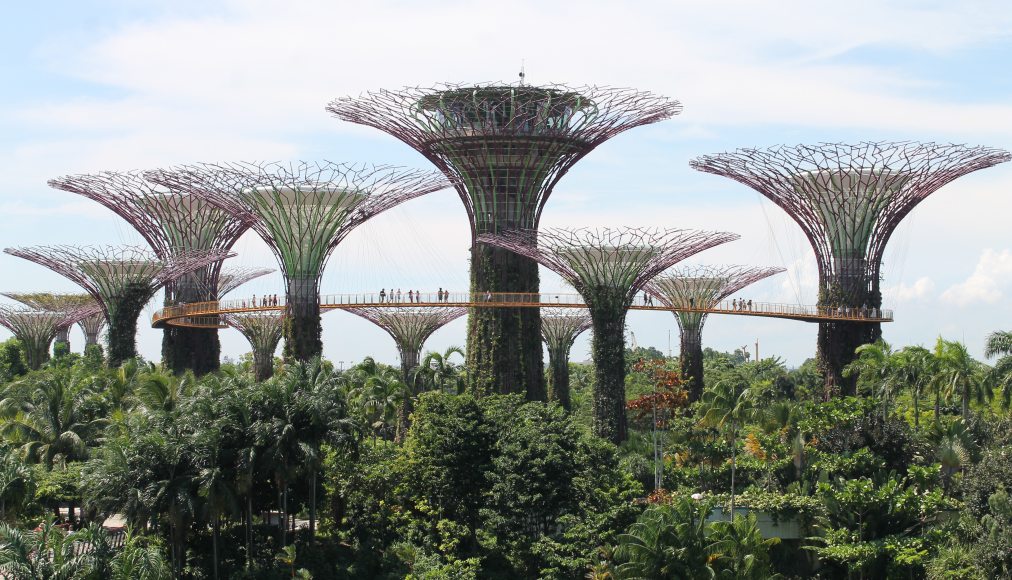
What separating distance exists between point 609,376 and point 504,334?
5358 mm

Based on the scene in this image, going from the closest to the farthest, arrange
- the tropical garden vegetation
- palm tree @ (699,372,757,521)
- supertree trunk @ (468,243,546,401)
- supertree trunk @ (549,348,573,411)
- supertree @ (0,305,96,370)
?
the tropical garden vegetation → palm tree @ (699,372,757,521) → supertree trunk @ (468,243,546,401) → supertree trunk @ (549,348,573,411) → supertree @ (0,305,96,370)

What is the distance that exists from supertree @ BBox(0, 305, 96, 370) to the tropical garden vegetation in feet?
160

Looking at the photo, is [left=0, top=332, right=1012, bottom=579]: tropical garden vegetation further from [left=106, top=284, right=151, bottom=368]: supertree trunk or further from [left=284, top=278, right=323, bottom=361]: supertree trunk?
[left=106, top=284, right=151, bottom=368]: supertree trunk

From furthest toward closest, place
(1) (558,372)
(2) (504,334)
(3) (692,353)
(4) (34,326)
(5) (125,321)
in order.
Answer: (4) (34,326) → (1) (558,372) → (3) (692,353) → (5) (125,321) → (2) (504,334)

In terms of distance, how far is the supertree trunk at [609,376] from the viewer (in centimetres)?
4944

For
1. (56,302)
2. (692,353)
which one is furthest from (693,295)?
(56,302)

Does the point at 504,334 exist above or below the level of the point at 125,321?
below

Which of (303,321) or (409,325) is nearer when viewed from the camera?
(303,321)

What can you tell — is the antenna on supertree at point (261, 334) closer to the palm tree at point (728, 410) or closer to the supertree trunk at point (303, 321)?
the supertree trunk at point (303, 321)

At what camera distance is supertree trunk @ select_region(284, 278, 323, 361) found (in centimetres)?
5047

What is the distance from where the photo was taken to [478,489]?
38.7m

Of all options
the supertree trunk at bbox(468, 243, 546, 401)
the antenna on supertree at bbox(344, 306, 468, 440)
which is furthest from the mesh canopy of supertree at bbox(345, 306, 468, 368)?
the supertree trunk at bbox(468, 243, 546, 401)

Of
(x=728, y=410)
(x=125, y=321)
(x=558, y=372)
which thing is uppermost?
(x=125, y=321)

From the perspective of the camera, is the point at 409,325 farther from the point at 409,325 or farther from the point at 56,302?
the point at 56,302
